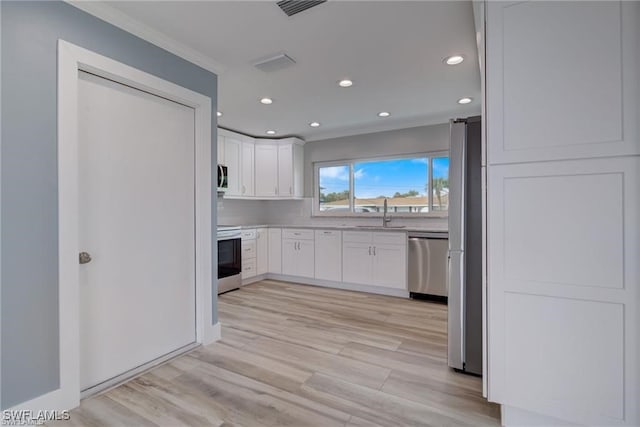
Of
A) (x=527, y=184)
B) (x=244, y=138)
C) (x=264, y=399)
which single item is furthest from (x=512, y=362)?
(x=244, y=138)

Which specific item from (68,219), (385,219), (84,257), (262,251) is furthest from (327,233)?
(68,219)

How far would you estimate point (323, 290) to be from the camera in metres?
4.50

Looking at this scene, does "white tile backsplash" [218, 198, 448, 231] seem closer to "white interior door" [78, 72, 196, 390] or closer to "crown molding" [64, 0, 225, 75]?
"white interior door" [78, 72, 196, 390]

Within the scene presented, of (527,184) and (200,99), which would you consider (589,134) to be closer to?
(527,184)

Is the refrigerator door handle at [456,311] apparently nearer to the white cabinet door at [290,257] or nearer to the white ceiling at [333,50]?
the white ceiling at [333,50]

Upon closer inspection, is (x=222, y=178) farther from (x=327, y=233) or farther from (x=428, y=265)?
(x=428, y=265)

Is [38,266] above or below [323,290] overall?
above

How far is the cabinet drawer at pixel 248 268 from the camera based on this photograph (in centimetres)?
468

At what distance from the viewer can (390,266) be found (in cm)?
414

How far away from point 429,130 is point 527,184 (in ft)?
10.6

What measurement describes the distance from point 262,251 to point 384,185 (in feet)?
7.47

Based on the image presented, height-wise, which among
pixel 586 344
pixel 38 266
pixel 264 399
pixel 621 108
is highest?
pixel 621 108

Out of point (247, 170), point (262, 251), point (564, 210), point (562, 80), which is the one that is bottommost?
point (262, 251)
